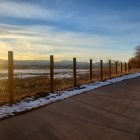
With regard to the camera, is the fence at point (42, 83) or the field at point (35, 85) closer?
the fence at point (42, 83)

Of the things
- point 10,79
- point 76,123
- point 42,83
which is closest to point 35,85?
point 42,83

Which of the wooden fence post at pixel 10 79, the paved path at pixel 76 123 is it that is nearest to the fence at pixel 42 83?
the wooden fence post at pixel 10 79

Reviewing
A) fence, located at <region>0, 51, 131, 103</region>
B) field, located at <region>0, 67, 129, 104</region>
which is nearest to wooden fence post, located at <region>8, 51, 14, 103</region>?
fence, located at <region>0, 51, 131, 103</region>

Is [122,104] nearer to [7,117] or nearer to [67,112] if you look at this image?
[67,112]

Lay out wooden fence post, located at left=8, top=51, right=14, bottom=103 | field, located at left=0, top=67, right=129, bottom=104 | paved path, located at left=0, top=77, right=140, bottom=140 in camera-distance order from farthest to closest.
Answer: field, located at left=0, top=67, right=129, bottom=104 → wooden fence post, located at left=8, top=51, right=14, bottom=103 → paved path, located at left=0, top=77, right=140, bottom=140

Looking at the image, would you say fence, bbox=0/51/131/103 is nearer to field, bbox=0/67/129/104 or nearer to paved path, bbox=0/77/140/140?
field, bbox=0/67/129/104

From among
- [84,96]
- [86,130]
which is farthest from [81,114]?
[84,96]

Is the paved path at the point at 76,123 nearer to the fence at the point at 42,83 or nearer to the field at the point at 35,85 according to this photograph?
the fence at the point at 42,83

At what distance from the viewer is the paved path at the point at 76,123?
7180mm

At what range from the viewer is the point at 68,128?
25.7ft

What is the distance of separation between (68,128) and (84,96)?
6054 mm

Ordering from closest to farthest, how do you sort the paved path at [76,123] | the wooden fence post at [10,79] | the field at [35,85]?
the paved path at [76,123] → the wooden fence post at [10,79] → the field at [35,85]

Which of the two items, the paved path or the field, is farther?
the field

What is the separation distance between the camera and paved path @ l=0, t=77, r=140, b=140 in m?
7.18
